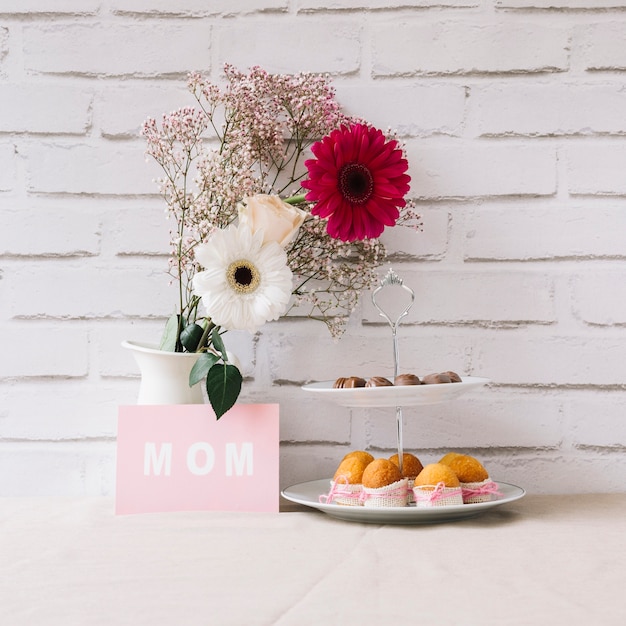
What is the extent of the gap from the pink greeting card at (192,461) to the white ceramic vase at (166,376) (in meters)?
0.03

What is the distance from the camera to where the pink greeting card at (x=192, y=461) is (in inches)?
38.7

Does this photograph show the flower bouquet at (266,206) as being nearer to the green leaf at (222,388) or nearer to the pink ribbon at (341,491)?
the green leaf at (222,388)

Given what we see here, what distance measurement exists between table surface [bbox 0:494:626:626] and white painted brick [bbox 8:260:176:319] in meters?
→ 0.34

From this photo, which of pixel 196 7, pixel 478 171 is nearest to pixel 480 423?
pixel 478 171

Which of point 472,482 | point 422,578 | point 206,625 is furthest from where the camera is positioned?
point 472,482

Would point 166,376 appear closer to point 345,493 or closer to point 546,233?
point 345,493

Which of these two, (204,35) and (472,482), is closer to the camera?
(472,482)

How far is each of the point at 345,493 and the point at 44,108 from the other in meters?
0.82

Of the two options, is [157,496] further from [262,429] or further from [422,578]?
[422,578]

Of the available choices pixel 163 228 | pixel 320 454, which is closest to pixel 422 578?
pixel 320 454

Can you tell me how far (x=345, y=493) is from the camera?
0.94 m

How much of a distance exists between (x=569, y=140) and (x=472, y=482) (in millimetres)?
624

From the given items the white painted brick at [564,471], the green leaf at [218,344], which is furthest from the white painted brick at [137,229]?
the white painted brick at [564,471]

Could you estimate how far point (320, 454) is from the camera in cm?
118
